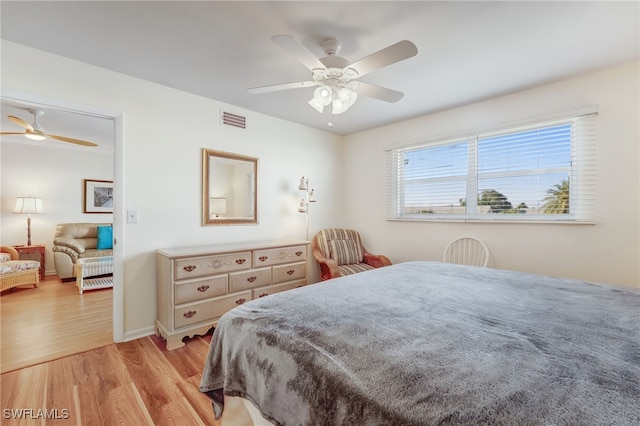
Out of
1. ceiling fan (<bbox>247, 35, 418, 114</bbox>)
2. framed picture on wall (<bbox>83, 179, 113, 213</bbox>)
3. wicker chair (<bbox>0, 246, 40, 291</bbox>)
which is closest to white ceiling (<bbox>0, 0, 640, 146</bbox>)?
ceiling fan (<bbox>247, 35, 418, 114</bbox>)

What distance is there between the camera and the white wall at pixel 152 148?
2.19 meters

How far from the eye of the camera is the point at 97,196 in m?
5.61

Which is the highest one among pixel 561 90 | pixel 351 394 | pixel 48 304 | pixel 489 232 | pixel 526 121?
pixel 561 90

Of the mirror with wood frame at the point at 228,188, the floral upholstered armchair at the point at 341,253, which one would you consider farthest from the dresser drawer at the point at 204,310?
the floral upholstered armchair at the point at 341,253

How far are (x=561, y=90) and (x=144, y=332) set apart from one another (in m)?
4.51

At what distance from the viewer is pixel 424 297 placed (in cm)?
145

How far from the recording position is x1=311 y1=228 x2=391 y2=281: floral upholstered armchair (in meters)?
3.49

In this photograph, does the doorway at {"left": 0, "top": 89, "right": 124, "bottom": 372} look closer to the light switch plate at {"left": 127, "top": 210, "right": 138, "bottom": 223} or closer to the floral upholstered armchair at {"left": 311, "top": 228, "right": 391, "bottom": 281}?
the light switch plate at {"left": 127, "top": 210, "right": 138, "bottom": 223}

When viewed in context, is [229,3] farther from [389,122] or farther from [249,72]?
[389,122]

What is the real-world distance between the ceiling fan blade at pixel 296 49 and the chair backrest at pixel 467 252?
2.46 metres

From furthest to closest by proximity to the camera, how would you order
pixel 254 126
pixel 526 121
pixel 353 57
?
pixel 254 126 < pixel 526 121 < pixel 353 57

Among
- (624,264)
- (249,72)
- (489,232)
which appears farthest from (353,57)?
(624,264)

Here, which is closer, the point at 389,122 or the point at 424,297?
the point at 424,297

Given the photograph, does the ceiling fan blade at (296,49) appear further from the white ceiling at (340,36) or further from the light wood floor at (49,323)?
the light wood floor at (49,323)
